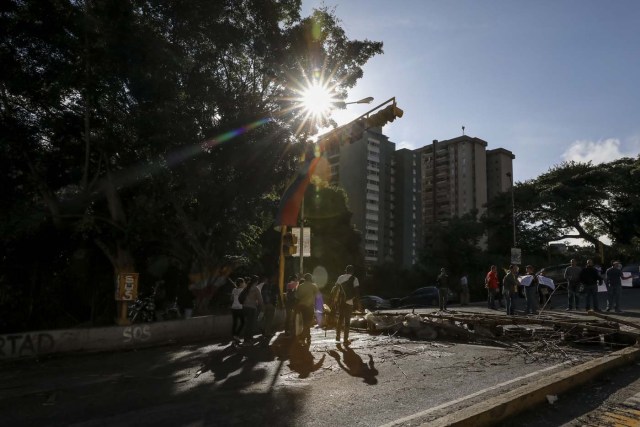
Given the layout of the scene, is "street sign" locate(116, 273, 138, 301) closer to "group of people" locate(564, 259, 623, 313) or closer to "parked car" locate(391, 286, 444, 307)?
"group of people" locate(564, 259, 623, 313)

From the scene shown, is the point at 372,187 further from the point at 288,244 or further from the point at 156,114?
the point at 156,114

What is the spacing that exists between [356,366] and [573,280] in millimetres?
12125

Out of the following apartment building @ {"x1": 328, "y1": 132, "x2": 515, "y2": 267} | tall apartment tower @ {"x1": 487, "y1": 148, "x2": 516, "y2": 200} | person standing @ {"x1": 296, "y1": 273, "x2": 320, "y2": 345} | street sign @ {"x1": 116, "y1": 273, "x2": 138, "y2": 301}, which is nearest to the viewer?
person standing @ {"x1": 296, "y1": 273, "x2": 320, "y2": 345}

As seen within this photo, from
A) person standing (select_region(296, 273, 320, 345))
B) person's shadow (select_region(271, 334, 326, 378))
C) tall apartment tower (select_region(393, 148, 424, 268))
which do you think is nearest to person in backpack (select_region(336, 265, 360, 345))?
person standing (select_region(296, 273, 320, 345))

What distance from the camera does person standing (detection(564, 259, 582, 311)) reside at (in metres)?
16.7

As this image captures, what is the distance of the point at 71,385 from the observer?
712 cm

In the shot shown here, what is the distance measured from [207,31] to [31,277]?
1110 cm

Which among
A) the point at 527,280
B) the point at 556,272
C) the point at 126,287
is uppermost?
the point at 556,272

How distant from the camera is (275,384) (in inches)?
269

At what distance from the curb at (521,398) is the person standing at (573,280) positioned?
9.96 m

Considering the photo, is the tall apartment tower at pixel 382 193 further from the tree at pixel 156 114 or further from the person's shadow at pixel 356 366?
the person's shadow at pixel 356 366

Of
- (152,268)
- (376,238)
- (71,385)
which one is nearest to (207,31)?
(152,268)

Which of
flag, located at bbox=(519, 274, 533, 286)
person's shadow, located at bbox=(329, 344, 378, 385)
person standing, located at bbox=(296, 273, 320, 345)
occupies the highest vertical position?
flag, located at bbox=(519, 274, 533, 286)

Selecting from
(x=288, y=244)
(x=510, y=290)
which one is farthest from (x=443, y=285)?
(x=288, y=244)
